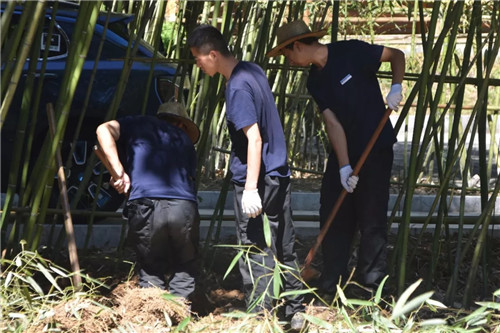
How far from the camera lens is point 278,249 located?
4125 mm

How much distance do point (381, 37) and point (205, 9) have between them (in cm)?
835

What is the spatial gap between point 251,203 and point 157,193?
445mm

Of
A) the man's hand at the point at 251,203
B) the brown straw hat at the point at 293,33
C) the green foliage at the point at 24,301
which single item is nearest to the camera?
the green foliage at the point at 24,301

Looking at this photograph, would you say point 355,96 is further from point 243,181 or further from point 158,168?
point 158,168

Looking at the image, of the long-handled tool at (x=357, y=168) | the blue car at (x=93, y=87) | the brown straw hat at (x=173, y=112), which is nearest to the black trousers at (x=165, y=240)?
the brown straw hat at (x=173, y=112)

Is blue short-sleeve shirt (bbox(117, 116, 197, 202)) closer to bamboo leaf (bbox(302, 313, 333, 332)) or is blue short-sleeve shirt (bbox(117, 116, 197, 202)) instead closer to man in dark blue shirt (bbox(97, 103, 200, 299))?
man in dark blue shirt (bbox(97, 103, 200, 299))

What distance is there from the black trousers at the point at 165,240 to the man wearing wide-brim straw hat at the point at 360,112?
69 cm

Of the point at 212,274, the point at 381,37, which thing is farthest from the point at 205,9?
the point at 381,37

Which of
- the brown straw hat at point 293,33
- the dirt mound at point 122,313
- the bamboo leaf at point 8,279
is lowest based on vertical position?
the dirt mound at point 122,313

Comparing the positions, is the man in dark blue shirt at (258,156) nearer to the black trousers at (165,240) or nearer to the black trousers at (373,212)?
the black trousers at (165,240)

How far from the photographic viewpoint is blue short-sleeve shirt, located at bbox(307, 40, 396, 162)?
420 cm

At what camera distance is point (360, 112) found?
166 inches

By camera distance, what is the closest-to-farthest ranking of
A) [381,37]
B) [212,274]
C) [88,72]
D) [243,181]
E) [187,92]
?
[243,181]
[212,274]
[88,72]
[187,92]
[381,37]

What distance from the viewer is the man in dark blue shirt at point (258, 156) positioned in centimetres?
385
